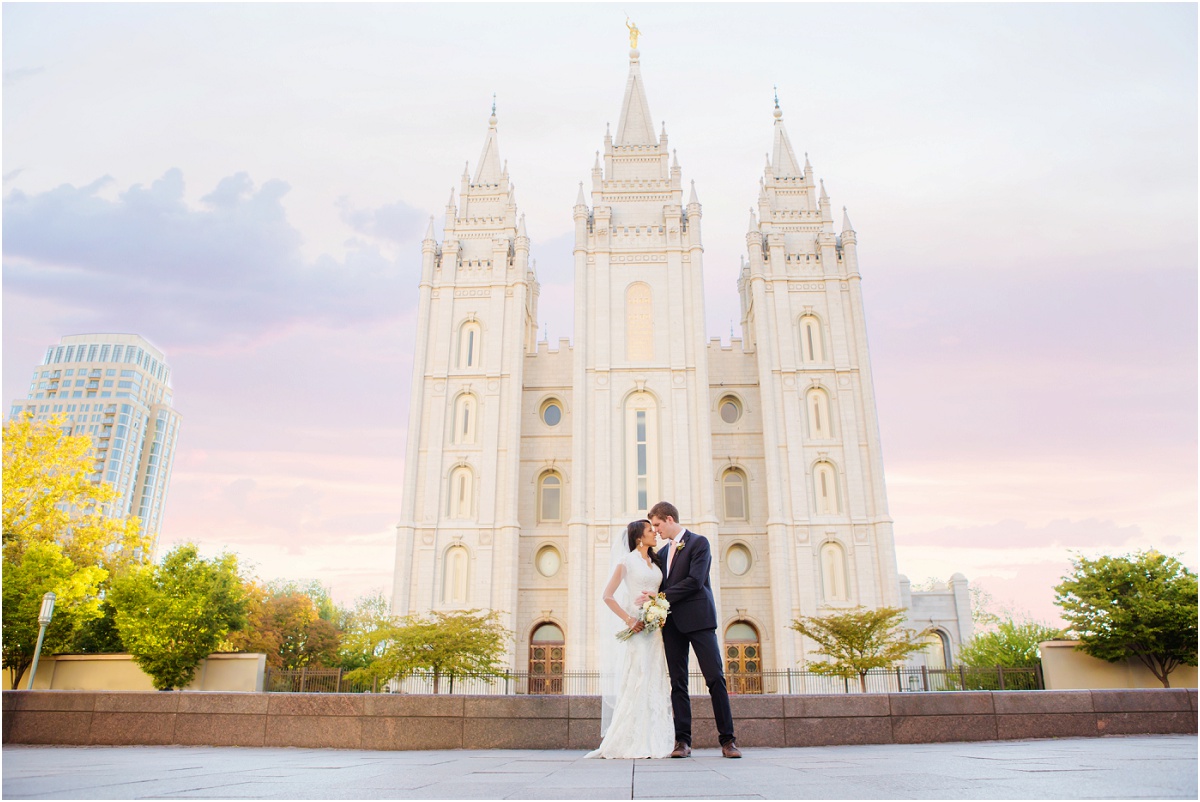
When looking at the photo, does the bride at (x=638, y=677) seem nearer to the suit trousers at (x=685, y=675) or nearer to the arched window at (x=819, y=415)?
the suit trousers at (x=685, y=675)

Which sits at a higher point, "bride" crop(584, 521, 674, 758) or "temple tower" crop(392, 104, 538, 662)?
"temple tower" crop(392, 104, 538, 662)

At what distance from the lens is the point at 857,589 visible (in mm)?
30891

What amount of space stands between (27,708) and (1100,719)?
42.3 ft

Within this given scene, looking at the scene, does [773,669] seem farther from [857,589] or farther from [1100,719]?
[1100,719]

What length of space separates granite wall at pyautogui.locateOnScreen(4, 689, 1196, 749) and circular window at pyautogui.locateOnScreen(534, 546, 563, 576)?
24.1 m

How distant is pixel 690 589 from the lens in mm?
5988

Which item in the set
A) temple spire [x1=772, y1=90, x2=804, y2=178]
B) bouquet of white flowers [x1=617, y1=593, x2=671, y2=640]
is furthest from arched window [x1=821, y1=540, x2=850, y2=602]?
bouquet of white flowers [x1=617, y1=593, x2=671, y2=640]

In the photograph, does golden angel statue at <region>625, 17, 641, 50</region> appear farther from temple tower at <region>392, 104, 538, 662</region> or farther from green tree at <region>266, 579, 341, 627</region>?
green tree at <region>266, 579, 341, 627</region>

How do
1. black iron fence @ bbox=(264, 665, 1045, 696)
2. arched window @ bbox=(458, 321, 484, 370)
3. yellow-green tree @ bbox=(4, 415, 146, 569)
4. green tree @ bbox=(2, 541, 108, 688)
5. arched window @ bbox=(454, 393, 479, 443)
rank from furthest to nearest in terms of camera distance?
1. arched window @ bbox=(458, 321, 484, 370)
2. arched window @ bbox=(454, 393, 479, 443)
3. black iron fence @ bbox=(264, 665, 1045, 696)
4. yellow-green tree @ bbox=(4, 415, 146, 569)
5. green tree @ bbox=(2, 541, 108, 688)

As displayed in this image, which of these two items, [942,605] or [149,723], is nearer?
[149,723]

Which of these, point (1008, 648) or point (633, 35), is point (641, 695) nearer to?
point (1008, 648)

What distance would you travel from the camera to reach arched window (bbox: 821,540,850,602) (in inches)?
1226

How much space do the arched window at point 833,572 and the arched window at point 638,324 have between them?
11.2 m

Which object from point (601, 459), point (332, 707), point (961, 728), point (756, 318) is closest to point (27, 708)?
point (332, 707)
